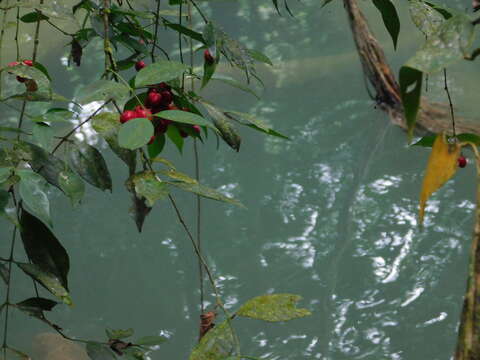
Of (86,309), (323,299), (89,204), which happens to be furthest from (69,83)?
(323,299)

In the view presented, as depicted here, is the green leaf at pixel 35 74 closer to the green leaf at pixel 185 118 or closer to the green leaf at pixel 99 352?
the green leaf at pixel 185 118

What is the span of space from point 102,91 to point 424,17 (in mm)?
427

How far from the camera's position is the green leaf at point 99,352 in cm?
86

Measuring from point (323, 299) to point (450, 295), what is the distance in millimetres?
443

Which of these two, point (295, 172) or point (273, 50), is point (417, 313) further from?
point (273, 50)

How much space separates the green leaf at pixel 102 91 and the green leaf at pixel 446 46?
34cm

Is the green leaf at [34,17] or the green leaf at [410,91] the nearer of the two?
the green leaf at [410,91]

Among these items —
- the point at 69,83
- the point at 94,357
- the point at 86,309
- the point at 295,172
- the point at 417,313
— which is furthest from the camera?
the point at 69,83

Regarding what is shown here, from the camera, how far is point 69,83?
443cm

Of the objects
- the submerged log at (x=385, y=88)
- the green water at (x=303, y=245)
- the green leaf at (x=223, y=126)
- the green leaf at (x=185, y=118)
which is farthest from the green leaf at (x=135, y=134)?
the submerged log at (x=385, y=88)

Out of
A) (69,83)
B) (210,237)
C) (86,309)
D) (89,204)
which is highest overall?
(69,83)

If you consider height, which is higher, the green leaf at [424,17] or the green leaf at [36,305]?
the green leaf at [424,17]

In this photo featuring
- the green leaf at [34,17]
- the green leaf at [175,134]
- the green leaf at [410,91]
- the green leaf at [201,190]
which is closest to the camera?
the green leaf at [410,91]

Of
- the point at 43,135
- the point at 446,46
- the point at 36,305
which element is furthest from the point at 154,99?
the point at 446,46
